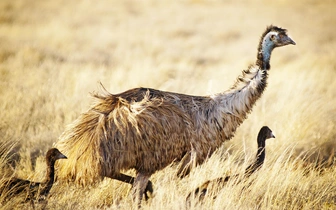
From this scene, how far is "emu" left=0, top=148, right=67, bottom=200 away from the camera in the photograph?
482cm

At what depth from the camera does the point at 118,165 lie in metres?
4.89

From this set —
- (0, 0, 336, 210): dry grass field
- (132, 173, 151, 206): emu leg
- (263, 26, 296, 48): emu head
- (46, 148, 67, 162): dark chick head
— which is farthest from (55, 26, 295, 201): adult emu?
(263, 26, 296, 48): emu head

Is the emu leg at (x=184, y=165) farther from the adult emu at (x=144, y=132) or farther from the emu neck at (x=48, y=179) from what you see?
the emu neck at (x=48, y=179)

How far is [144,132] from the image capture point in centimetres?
501

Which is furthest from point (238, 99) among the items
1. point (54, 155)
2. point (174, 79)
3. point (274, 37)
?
point (174, 79)

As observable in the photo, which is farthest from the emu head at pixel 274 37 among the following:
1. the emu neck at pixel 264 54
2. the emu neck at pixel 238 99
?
the emu neck at pixel 238 99

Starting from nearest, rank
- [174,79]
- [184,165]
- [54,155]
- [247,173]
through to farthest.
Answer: [54,155]
[184,165]
[247,173]
[174,79]

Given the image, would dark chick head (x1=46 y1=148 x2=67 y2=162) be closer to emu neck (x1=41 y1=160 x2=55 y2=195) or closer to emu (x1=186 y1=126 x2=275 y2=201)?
emu neck (x1=41 y1=160 x2=55 y2=195)

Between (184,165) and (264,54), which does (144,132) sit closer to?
(184,165)

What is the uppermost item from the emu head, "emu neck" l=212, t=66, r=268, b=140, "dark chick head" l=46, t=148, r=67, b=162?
the emu head

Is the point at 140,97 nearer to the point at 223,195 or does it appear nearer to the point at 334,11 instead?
the point at 223,195

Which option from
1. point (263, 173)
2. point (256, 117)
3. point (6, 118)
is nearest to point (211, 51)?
point (256, 117)

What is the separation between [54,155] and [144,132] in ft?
2.85

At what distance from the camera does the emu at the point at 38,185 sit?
15.8ft
